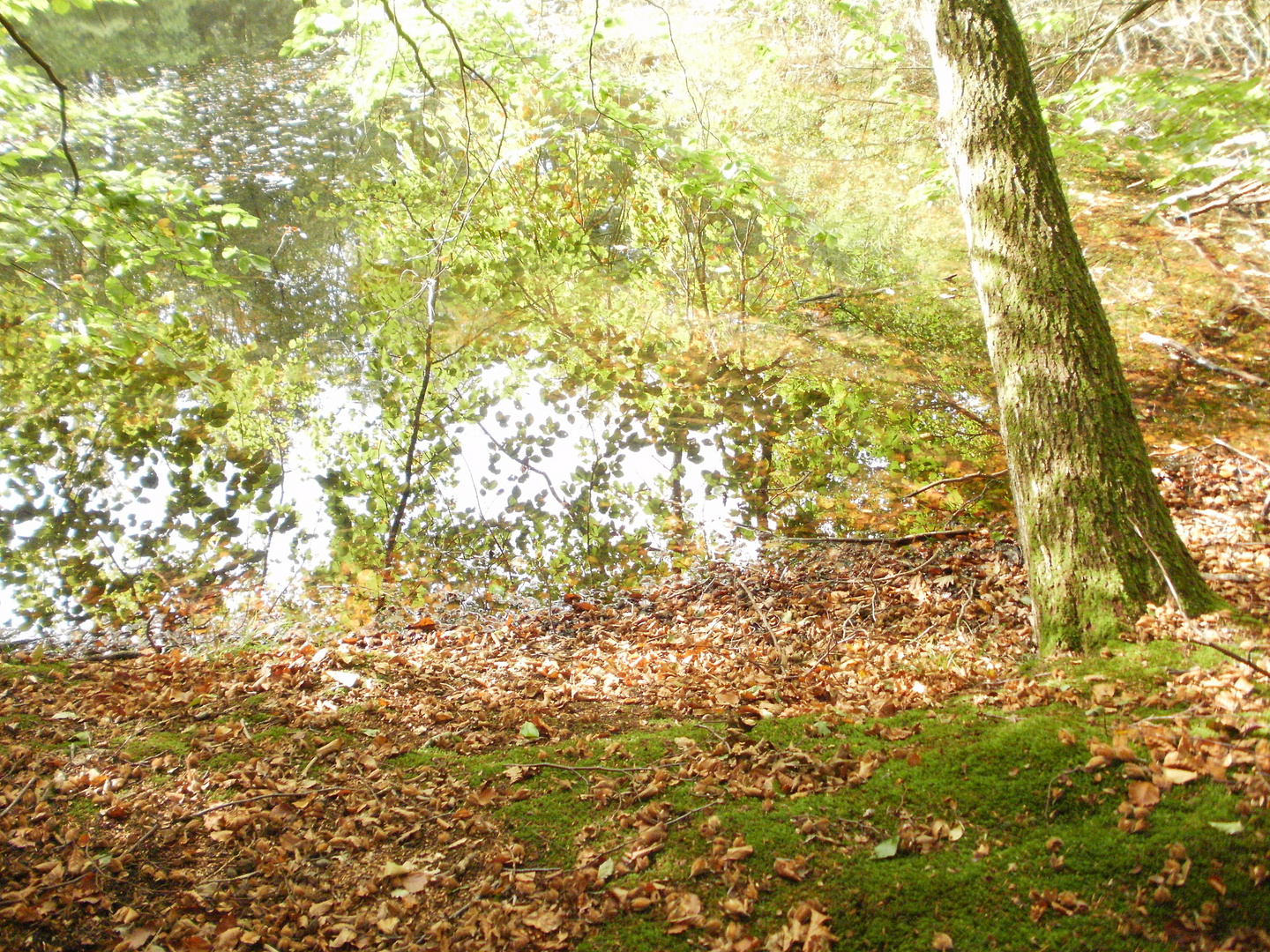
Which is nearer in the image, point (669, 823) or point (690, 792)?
point (669, 823)

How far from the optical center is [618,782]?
293cm

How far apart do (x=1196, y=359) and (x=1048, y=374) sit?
446cm

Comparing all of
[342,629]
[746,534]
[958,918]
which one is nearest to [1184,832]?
[958,918]

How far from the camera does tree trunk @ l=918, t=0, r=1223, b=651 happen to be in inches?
120

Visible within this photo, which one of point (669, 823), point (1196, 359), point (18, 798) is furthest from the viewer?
point (1196, 359)

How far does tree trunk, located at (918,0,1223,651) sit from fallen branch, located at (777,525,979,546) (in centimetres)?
173

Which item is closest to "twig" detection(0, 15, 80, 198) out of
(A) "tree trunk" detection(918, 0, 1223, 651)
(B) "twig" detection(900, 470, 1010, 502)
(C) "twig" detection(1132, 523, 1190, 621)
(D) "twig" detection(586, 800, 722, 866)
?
(D) "twig" detection(586, 800, 722, 866)

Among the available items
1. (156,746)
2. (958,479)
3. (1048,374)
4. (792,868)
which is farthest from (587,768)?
(958,479)

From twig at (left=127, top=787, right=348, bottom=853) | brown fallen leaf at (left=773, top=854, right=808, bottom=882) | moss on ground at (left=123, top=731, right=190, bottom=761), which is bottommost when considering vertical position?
brown fallen leaf at (left=773, top=854, right=808, bottom=882)

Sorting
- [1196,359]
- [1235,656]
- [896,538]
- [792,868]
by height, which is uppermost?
[1196,359]

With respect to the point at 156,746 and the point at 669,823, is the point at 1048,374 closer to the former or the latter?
the point at 669,823

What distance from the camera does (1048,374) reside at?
3240mm

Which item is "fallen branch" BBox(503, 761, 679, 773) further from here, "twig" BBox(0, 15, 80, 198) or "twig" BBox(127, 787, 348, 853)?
"twig" BBox(0, 15, 80, 198)

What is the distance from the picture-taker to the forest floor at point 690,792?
207 cm
